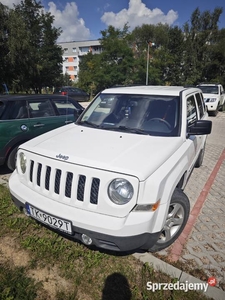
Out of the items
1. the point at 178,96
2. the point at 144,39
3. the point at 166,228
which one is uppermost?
the point at 144,39

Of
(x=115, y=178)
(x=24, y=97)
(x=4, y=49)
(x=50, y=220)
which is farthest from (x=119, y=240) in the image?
(x=4, y=49)

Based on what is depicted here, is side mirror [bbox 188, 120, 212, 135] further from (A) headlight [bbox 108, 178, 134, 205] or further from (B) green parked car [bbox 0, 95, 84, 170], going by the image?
(B) green parked car [bbox 0, 95, 84, 170]

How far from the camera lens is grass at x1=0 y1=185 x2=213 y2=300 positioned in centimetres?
205

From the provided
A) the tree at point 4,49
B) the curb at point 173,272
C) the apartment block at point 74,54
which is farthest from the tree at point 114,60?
the apartment block at point 74,54

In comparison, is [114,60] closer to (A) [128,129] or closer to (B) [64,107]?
(B) [64,107]

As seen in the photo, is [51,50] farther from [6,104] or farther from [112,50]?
[6,104]

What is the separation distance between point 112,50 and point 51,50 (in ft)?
27.0

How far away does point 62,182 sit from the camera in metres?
2.16

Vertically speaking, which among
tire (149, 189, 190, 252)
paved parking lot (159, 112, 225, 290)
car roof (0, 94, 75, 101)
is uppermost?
car roof (0, 94, 75, 101)

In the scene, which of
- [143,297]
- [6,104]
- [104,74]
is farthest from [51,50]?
→ [143,297]

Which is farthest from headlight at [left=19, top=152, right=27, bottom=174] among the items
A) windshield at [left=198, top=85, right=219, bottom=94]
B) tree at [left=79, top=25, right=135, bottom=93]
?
tree at [left=79, top=25, right=135, bottom=93]

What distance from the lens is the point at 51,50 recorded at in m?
28.3

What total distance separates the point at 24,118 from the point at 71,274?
344 cm

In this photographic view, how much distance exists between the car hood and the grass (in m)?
1.15
